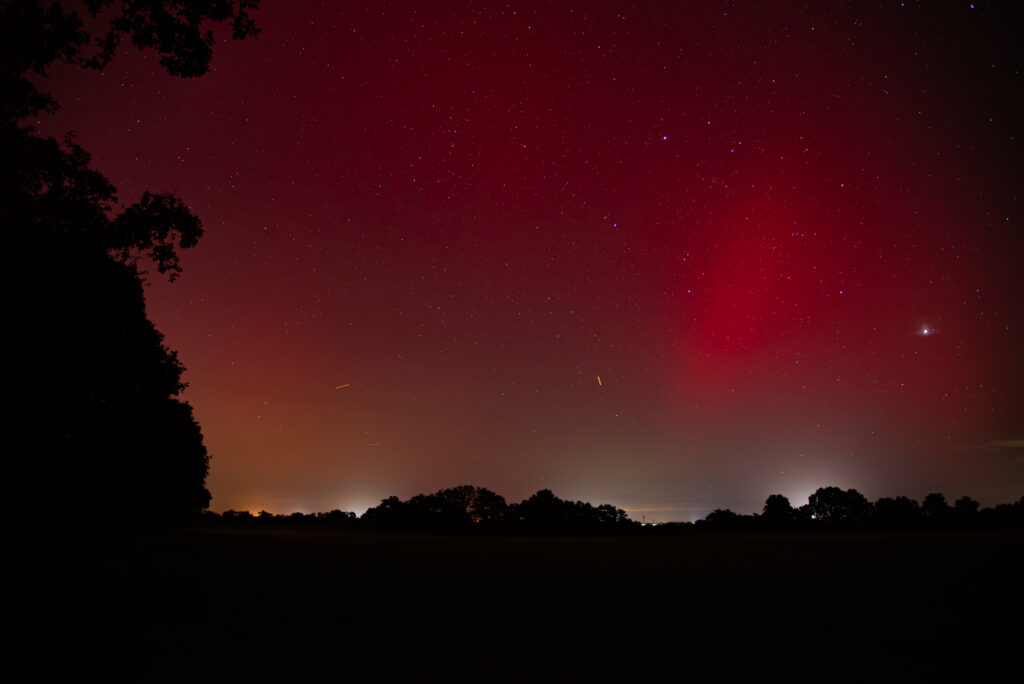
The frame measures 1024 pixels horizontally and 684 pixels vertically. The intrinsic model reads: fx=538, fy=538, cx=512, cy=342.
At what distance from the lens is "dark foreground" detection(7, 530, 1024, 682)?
15.2 feet

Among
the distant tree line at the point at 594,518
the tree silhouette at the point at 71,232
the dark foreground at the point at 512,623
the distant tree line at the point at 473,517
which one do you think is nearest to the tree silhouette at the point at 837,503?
the distant tree line at the point at 594,518

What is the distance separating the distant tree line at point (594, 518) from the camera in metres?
28.7

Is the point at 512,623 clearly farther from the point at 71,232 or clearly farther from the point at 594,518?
the point at 594,518

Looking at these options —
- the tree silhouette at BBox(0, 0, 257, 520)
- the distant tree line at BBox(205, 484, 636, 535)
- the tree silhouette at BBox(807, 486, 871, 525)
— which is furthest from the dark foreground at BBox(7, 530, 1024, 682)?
the tree silhouette at BBox(807, 486, 871, 525)

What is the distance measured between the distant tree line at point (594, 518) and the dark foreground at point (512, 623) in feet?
68.4

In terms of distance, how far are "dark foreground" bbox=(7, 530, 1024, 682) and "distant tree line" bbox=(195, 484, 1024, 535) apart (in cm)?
2086

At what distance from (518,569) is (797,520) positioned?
24.6 m

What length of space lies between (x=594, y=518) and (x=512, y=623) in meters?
28.4

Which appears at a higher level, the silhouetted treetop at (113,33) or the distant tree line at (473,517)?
the silhouetted treetop at (113,33)

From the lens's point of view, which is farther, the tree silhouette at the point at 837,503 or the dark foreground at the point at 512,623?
the tree silhouette at the point at 837,503

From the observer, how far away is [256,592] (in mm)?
7434

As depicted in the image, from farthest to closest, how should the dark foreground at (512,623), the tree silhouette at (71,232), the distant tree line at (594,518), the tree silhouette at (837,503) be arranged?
the tree silhouette at (837,503) < the distant tree line at (594,518) < the tree silhouette at (71,232) < the dark foreground at (512,623)

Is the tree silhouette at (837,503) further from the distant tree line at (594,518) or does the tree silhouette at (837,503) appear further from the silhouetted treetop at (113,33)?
the silhouetted treetop at (113,33)

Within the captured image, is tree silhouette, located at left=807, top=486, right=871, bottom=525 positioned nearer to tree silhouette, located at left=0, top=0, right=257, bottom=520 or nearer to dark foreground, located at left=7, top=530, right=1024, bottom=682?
dark foreground, located at left=7, top=530, right=1024, bottom=682
